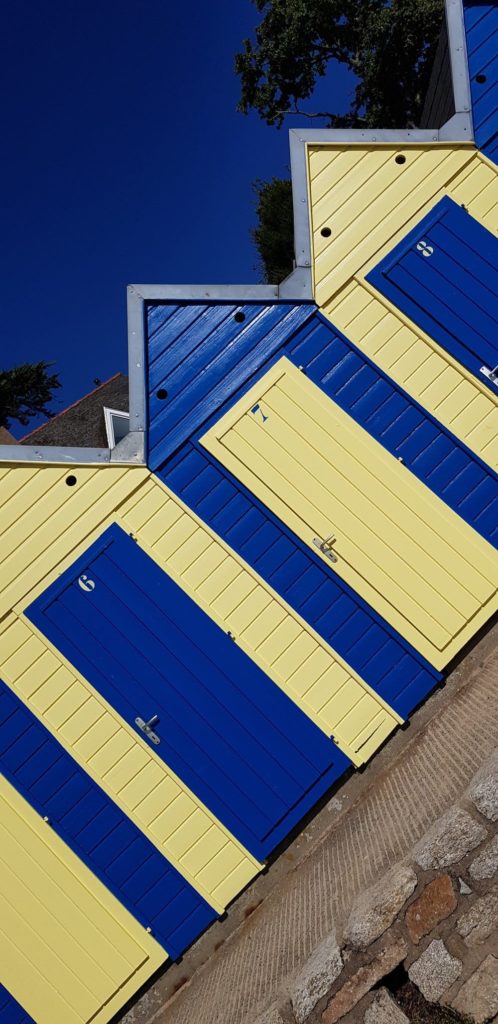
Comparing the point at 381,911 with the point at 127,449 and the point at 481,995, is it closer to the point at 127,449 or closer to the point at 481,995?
the point at 481,995

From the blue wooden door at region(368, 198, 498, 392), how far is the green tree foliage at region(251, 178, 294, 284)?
489 inches

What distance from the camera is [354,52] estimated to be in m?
18.8

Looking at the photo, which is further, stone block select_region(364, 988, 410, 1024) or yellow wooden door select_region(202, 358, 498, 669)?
yellow wooden door select_region(202, 358, 498, 669)

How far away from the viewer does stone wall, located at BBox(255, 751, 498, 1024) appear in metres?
4.81

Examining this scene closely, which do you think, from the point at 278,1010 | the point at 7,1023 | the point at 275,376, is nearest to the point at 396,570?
A: the point at 275,376

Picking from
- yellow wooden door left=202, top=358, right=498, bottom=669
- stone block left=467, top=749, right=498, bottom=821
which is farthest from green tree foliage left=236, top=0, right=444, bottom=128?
stone block left=467, top=749, right=498, bottom=821

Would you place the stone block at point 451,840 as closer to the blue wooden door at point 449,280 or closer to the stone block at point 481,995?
the stone block at point 481,995

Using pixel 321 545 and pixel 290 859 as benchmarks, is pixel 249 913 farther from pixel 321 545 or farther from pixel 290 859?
pixel 321 545

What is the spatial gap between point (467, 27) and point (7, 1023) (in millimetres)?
14547

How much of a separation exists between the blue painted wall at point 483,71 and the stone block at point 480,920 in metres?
8.90

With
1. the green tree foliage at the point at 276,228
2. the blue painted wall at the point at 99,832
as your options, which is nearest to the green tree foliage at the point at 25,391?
the green tree foliage at the point at 276,228

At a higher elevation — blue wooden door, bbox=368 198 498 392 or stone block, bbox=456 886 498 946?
blue wooden door, bbox=368 198 498 392

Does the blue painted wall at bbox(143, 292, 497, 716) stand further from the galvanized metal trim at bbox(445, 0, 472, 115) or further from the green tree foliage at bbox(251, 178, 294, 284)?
the green tree foliage at bbox(251, 178, 294, 284)

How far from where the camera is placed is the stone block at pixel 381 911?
5.09 m
